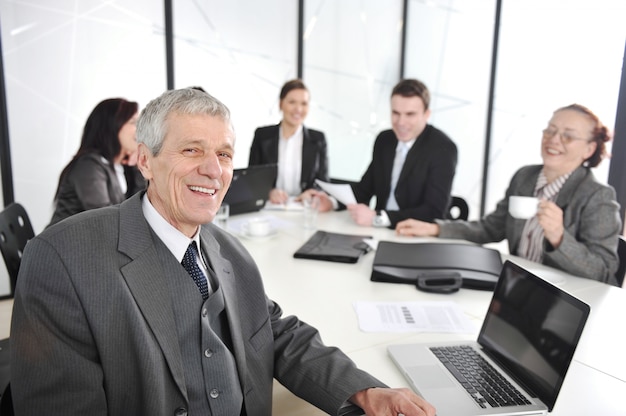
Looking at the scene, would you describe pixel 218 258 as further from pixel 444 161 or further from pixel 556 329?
pixel 444 161

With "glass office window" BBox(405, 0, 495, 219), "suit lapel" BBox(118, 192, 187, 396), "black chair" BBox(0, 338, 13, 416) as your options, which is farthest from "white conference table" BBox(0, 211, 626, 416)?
"glass office window" BBox(405, 0, 495, 219)

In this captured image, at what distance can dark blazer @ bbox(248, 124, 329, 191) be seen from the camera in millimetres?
3684

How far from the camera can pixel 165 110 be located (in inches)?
41.6

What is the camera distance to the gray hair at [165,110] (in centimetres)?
106

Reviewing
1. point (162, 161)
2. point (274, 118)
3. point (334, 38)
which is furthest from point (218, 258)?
point (334, 38)

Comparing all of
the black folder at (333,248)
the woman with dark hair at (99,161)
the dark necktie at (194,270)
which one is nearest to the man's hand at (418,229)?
the black folder at (333,248)

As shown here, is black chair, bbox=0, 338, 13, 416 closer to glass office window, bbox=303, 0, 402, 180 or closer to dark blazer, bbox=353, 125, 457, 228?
dark blazer, bbox=353, 125, 457, 228

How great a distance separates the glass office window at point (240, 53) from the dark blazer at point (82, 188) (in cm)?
168

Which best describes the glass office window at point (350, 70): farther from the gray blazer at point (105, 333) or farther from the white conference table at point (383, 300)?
the gray blazer at point (105, 333)

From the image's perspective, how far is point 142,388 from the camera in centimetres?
96

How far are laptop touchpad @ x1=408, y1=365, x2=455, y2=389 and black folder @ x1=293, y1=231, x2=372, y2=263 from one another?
880mm

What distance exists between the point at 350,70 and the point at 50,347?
4.85m

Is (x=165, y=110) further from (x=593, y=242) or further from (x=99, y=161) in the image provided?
(x=593, y=242)

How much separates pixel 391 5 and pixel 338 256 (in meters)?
4.15
